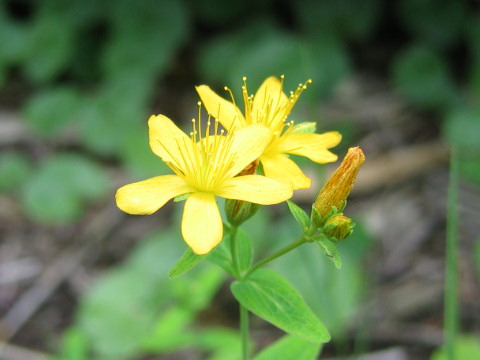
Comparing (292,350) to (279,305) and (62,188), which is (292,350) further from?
(62,188)

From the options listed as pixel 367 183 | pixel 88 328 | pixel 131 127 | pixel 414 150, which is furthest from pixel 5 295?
pixel 414 150

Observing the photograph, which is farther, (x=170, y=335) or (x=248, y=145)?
(x=170, y=335)

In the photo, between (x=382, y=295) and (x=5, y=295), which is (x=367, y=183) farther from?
(x=5, y=295)

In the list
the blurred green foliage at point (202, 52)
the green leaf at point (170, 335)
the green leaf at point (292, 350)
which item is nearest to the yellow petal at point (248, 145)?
the green leaf at point (292, 350)

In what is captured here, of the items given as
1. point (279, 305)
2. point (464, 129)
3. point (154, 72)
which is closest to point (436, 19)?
point (464, 129)

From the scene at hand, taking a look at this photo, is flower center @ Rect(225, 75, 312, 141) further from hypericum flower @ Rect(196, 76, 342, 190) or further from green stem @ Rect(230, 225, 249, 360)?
green stem @ Rect(230, 225, 249, 360)

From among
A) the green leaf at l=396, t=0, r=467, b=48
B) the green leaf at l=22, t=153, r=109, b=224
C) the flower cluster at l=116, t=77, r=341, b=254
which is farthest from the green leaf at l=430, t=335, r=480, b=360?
the green leaf at l=22, t=153, r=109, b=224

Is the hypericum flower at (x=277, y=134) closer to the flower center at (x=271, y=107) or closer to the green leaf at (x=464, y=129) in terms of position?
the flower center at (x=271, y=107)
